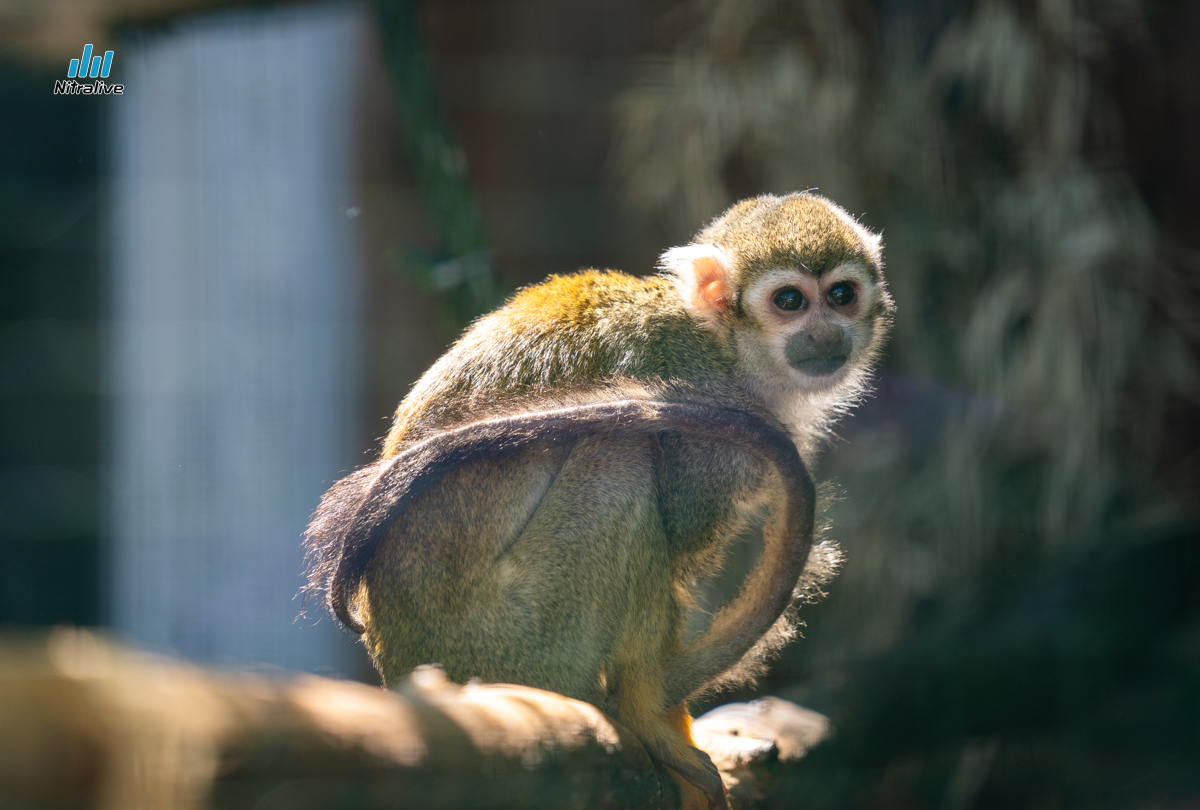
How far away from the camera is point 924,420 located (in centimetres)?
328

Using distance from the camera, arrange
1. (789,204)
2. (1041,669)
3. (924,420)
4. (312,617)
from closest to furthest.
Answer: (789,204) → (1041,669) → (312,617) → (924,420)

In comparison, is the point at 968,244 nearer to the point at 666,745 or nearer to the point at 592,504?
the point at 592,504

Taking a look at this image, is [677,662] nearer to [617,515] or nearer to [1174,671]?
[617,515]

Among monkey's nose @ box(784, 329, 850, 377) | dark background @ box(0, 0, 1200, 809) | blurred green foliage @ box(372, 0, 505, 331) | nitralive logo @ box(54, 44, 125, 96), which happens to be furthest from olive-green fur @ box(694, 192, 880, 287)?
nitralive logo @ box(54, 44, 125, 96)

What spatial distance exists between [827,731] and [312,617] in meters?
1.28

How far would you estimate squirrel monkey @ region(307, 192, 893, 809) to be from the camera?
148 cm

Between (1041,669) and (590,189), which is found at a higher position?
(590,189)

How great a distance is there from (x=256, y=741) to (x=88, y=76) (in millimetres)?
2125

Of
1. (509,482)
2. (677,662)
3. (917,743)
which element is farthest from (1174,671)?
(509,482)

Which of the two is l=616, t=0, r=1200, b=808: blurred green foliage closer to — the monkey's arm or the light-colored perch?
the monkey's arm

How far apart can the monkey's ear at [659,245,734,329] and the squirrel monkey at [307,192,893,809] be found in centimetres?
2

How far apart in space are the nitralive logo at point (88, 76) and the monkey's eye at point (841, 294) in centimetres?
182

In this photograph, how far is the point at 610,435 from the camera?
1.52m

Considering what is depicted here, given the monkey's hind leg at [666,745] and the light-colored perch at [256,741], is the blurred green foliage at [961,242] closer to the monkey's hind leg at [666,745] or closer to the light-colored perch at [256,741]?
the monkey's hind leg at [666,745]
